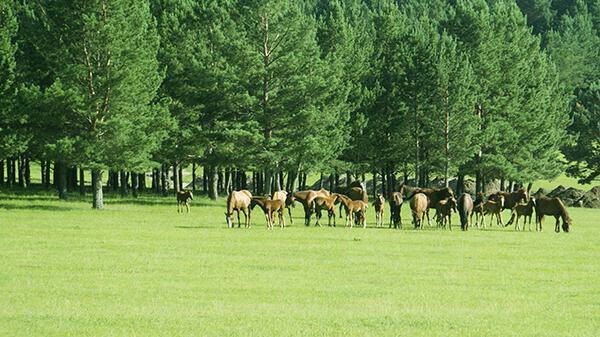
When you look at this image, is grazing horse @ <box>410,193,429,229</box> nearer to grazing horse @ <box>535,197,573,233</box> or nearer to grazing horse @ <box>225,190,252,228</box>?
grazing horse @ <box>535,197,573,233</box>

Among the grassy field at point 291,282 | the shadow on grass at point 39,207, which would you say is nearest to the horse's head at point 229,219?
the grassy field at point 291,282

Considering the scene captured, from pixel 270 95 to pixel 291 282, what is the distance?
4199 cm

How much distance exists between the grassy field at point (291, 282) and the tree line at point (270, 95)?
1569cm

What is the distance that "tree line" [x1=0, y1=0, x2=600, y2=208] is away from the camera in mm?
53875

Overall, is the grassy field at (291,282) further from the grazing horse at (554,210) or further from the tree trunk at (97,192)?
the tree trunk at (97,192)

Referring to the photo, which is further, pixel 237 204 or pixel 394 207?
pixel 394 207

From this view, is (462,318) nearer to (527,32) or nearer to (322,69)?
(322,69)

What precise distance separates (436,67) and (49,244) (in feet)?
146

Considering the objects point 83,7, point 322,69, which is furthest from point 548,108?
point 83,7

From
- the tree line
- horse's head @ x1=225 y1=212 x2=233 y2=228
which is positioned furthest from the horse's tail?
the tree line

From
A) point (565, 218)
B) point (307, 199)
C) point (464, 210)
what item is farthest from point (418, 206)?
point (565, 218)

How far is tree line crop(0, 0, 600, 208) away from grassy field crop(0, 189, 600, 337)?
1569 cm

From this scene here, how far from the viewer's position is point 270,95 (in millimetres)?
64562

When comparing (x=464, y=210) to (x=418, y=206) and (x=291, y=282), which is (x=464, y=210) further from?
(x=291, y=282)
